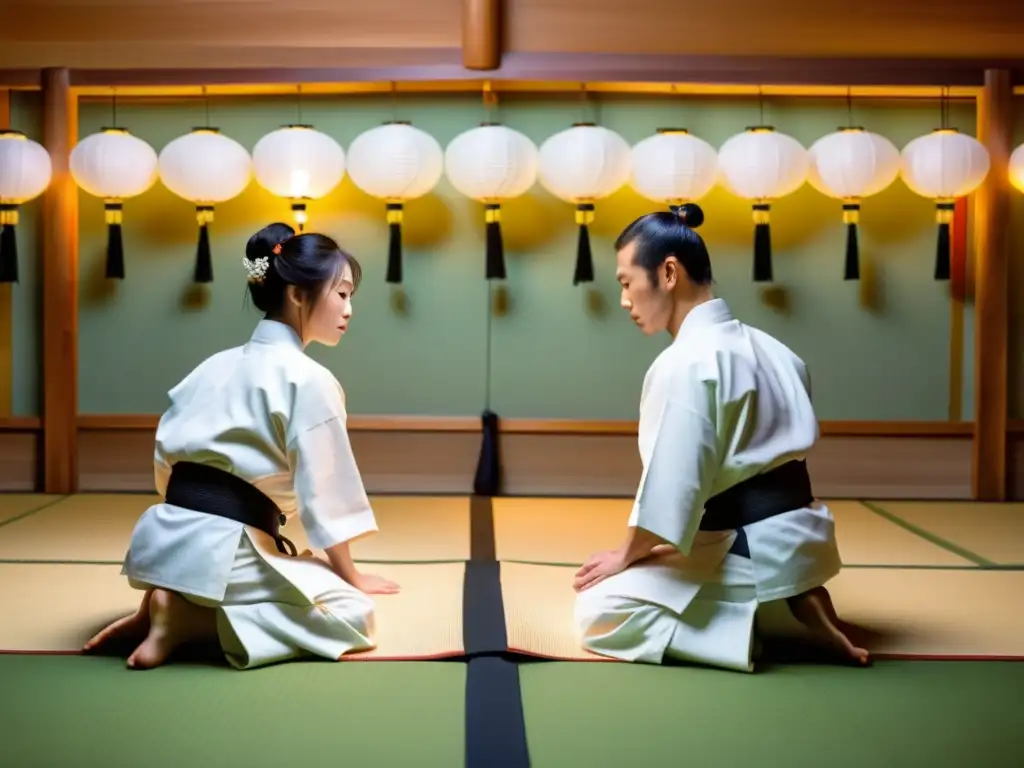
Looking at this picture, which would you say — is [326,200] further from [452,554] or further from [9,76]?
[452,554]

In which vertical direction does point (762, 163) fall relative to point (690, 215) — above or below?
above

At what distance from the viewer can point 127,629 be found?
2658 millimetres

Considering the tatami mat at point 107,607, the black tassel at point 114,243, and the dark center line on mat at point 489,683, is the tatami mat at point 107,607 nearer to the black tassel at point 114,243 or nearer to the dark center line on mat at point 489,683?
the dark center line on mat at point 489,683

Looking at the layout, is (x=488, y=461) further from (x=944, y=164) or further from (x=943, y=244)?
(x=944, y=164)

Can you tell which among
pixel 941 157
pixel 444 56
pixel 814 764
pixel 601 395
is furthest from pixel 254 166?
pixel 814 764

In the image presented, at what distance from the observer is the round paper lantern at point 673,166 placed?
4.86 meters

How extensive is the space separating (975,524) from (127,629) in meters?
3.36

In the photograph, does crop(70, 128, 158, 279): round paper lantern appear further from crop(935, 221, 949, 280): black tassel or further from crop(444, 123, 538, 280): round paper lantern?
crop(935, 221, 949, 280): black tassel

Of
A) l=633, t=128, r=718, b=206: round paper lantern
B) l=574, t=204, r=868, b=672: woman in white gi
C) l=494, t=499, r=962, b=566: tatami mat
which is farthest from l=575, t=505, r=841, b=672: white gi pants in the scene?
l=633, t=128, r=718, b=206: round paper lantern

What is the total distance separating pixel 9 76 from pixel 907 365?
4.37m

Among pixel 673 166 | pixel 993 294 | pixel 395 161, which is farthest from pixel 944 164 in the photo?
pixel 395 161

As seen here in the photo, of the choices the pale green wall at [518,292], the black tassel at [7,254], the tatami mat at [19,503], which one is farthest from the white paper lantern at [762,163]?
the tatami mat at [19,503]

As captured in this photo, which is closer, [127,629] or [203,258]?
[127,629]

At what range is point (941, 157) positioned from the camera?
492cm
